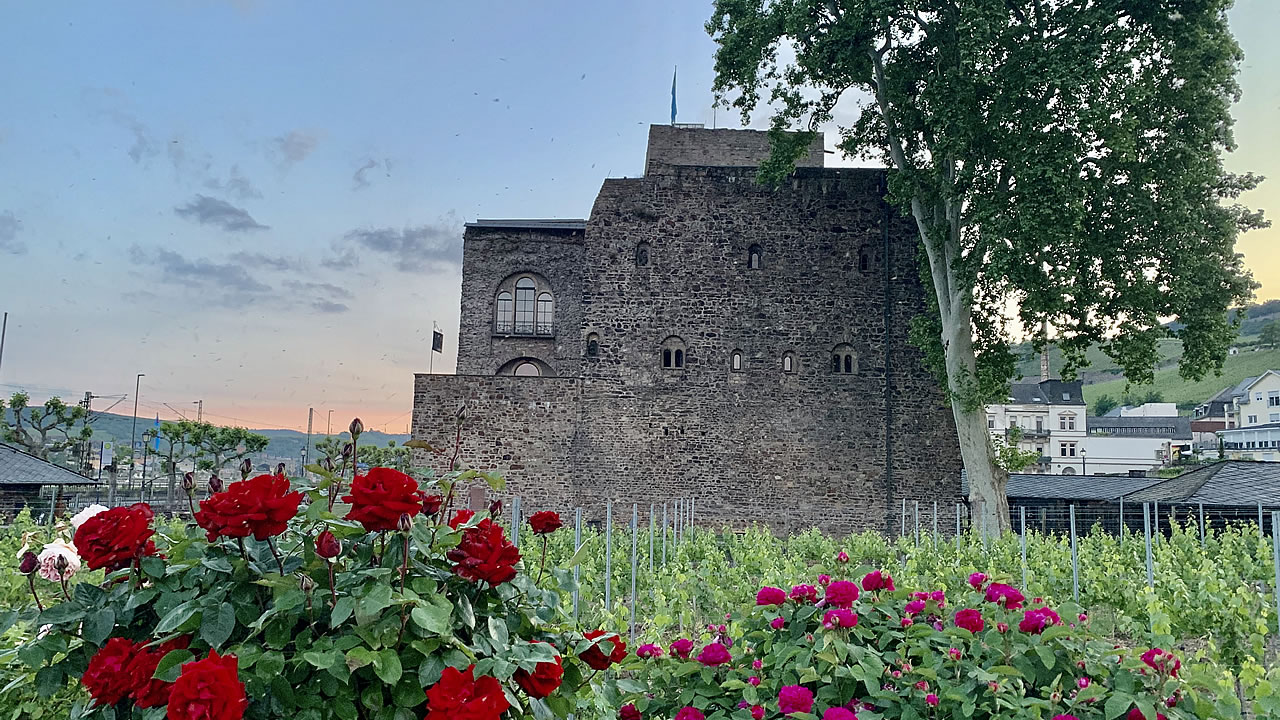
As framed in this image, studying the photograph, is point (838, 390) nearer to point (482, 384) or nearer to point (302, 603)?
point (482, 384)

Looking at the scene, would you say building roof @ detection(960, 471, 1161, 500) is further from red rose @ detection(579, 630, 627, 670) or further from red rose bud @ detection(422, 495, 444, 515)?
red rose bud @ detection(422, 495, 444, 515)

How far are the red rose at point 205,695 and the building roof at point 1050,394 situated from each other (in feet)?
261

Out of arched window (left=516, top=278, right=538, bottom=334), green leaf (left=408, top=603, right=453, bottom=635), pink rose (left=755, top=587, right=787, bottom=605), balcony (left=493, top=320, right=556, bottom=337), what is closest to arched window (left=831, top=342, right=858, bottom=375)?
balcony (left=493, top=320, right=556, bottom=337)

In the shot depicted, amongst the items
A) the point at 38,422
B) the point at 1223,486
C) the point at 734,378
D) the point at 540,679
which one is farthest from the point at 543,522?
the point at 38,422

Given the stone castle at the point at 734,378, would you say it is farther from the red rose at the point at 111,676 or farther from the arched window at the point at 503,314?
the red rose at the point at 111,676

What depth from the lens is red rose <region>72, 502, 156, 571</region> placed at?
7.02 feet

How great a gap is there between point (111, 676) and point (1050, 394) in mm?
A: 82383

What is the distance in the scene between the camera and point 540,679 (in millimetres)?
2162

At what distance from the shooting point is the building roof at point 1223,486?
49.8 feet

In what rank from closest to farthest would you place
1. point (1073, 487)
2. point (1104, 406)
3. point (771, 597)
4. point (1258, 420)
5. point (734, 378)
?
point (771, 597), point (734, 378), point (1073, 487), point (1258, 420), point (1104, 406)

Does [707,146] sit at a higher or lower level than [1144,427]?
higher

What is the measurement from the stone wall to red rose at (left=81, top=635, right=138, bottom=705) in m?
24.3

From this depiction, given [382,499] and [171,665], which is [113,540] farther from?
[382,499]

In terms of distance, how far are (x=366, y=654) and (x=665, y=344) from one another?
61.2 feet
